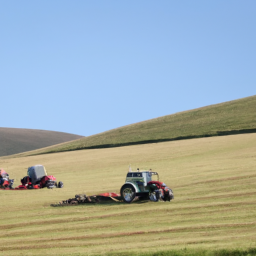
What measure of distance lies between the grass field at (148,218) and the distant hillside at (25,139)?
9231 centimetres

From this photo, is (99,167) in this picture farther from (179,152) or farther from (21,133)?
(21,133)

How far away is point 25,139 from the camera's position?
467 feet

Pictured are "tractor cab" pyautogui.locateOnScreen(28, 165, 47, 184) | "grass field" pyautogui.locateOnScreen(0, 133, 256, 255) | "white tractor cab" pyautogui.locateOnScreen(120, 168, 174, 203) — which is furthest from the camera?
"tractor cab" pyautogui.locateOnScreen(28, 165, 47, 184)

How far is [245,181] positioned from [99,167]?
1954 cm

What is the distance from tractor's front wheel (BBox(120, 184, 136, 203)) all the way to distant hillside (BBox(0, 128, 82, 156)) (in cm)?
10246

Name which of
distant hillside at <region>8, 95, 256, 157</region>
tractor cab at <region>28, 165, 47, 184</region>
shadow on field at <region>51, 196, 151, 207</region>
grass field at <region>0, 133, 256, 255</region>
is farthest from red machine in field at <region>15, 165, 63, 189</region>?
distant hillside at <region>8, 95, 256, 157</region>

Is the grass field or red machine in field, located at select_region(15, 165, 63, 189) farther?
red machine in field, located at select_region(15, 165, 63, 189)

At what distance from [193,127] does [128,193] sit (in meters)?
→ 44.2

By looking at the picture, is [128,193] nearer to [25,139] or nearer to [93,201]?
[93,201]

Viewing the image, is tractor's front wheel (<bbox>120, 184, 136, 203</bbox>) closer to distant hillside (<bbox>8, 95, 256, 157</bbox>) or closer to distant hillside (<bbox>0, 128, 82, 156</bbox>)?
distant hillside (<bbox>8, 95, 256, 157</bbox>)

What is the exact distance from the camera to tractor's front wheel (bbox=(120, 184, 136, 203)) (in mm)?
24953

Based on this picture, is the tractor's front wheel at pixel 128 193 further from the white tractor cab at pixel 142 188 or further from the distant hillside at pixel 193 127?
the distant hillside at pixel 193 127

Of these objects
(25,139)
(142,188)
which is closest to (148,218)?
(142,188)

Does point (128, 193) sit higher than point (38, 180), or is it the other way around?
point (38, 180)
